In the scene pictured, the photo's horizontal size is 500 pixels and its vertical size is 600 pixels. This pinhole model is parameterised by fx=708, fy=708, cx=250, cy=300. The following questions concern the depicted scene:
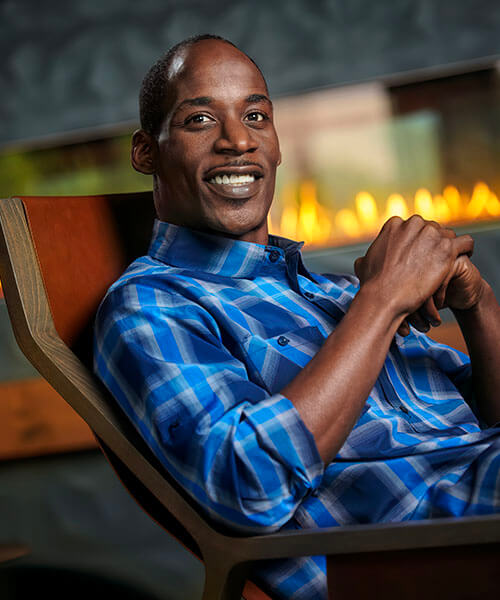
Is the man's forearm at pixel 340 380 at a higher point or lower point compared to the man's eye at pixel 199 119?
lower

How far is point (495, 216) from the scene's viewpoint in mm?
2686

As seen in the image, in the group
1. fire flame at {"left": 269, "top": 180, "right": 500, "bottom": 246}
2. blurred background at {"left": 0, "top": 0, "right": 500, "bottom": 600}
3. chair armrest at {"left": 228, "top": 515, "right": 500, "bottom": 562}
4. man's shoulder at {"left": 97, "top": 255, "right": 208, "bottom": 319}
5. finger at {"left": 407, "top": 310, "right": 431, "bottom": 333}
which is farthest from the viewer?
fire flame at {"left": 269, "top": 180, "right": 500, "bottom": 246}

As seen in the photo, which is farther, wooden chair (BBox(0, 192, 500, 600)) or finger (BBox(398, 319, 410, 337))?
finger (BBox(398, 319, 410, 337))

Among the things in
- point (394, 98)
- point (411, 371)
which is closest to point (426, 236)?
point (411, 371)

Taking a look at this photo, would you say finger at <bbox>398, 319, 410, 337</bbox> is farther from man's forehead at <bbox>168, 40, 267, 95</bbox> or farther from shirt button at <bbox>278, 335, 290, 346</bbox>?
man's forehead at <bbox>168, 40, 267, 95</bbox>

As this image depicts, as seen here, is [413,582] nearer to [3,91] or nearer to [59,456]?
[59,456]

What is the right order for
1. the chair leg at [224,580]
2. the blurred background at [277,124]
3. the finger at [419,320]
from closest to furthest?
1. the chair leg at [224,580]
2. the finger at [419,320]
3. the blurred background at [277,124]

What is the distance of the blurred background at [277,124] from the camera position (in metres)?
2.51

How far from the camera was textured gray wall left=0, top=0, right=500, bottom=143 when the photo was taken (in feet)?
8.29

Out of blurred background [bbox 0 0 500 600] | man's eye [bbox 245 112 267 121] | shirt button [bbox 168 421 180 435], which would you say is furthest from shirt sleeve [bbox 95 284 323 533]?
blurred background [bbox 0 0 500 600]

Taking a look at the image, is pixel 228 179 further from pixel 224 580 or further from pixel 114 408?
pixel 224 580

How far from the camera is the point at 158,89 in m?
1.14

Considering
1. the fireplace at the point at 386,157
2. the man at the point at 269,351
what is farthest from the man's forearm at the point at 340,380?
the fireplace at the point at 386,157

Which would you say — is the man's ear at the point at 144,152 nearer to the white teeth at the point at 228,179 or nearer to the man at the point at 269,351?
the man at the point at 269,351
